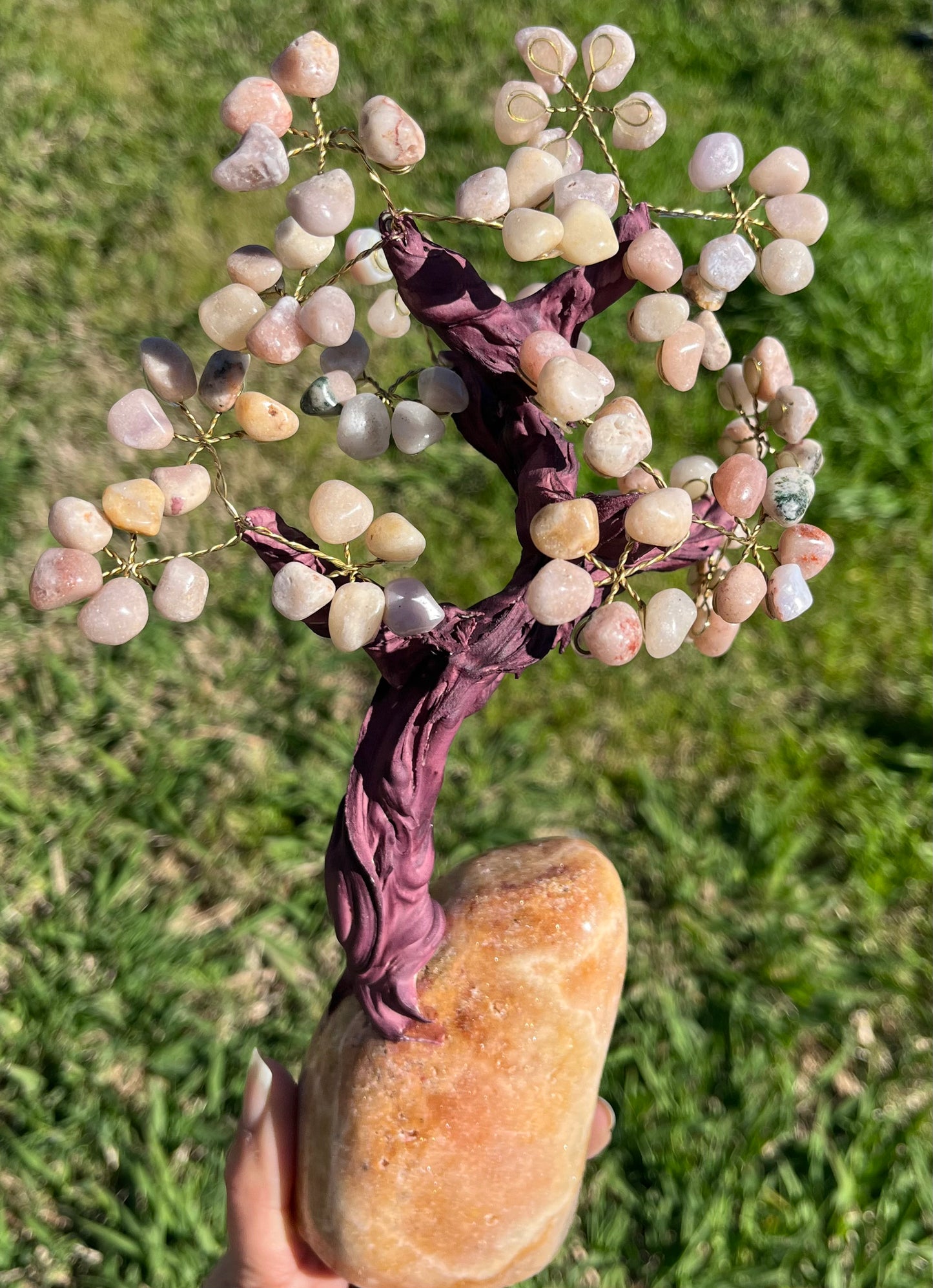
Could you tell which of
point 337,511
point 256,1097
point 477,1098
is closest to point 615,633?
point 337,511

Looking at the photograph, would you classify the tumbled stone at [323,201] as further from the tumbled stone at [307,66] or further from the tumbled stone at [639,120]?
the tumbled stone at [639,120]

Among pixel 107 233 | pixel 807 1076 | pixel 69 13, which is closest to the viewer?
pixel 807 1076

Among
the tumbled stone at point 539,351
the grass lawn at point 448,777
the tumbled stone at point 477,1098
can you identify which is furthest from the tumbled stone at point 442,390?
the grass lawn at point 448,777

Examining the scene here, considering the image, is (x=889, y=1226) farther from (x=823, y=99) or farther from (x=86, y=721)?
(x=823, y=99)

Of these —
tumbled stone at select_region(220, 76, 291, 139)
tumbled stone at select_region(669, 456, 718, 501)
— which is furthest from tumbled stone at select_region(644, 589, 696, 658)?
tumbled stone at select_region(220, 76, 291, 139)

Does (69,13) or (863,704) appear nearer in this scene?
(863,704)

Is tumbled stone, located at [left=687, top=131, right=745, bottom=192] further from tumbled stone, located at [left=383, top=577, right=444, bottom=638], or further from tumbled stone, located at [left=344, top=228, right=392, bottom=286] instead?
tumbled stone, located at [left=383, top=577, right=444, bottom=638]

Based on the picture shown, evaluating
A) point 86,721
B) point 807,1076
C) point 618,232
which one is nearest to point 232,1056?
point 86,721

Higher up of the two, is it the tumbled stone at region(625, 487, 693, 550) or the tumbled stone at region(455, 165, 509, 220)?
the tumbled stone at region(455, 165, 509, 220)
